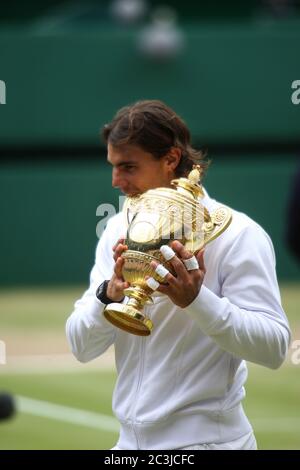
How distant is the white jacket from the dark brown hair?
353 mm

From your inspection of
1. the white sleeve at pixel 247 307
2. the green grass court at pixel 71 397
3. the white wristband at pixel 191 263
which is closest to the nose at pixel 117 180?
the white sleeve at pixel 247 307

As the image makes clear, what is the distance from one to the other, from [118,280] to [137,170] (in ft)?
1.61

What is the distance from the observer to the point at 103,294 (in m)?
3.92

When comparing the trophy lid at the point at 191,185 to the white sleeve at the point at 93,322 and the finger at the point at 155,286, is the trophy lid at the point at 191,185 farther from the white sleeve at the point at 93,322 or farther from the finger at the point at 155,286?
the white sleeve at the point at 93,322

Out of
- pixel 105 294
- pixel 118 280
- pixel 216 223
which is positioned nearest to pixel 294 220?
pixel 216 223

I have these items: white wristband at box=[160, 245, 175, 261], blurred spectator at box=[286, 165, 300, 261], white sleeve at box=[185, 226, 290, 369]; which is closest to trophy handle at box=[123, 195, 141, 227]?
white wristband at box=[160, 245, 175, 261]

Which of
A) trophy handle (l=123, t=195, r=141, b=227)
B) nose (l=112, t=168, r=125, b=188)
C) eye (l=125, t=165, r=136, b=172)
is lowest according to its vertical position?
trophy handle (l=123, t=195, r=141, b=227)

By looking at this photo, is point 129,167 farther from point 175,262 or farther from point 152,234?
point 175,262

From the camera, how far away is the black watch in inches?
153

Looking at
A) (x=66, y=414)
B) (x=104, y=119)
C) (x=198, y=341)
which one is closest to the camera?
(x=198, y=341)

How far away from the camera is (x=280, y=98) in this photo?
1802 centimetres

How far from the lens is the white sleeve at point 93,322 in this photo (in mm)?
3971

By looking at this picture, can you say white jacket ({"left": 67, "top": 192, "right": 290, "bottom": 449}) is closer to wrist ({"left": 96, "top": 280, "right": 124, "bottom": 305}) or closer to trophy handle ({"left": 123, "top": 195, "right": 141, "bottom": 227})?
wrist ({"left": 96, "top": 280, "right": 124, "bottom": 305})

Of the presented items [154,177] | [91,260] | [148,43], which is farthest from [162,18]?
[154,177]
